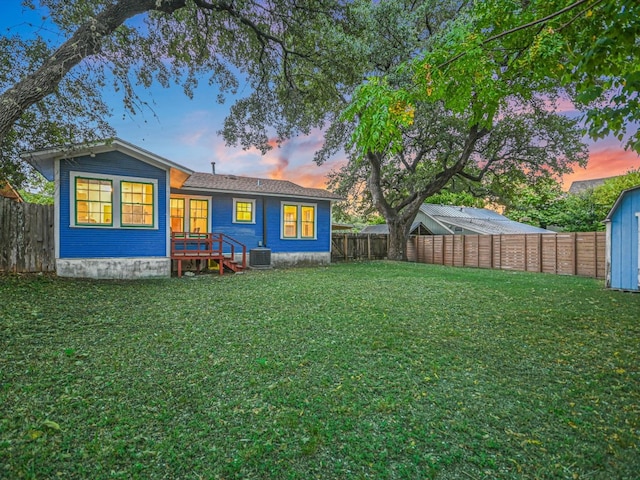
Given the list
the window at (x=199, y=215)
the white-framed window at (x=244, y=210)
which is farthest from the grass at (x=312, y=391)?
the white-framed window at (x=244, y=210)

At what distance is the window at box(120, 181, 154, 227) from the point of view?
931 cm

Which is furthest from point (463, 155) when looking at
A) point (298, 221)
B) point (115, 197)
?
point (115, 197)

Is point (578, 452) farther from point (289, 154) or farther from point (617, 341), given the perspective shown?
point (289, 154)

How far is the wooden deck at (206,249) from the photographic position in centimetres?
1057

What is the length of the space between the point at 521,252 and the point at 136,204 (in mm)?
14486

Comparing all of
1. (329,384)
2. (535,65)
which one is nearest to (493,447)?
(329,384)

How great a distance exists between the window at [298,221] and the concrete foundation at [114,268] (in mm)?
5388

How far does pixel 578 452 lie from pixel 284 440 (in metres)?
2.04

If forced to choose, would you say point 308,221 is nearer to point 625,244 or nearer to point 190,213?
point 190,213

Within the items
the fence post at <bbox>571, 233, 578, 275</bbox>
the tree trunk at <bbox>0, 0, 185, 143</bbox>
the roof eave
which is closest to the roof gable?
the roof eave

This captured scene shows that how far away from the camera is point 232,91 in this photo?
1084cm

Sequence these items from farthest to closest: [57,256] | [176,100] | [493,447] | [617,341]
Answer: [176,100] < [57,256] < [617,341] < [493,447]

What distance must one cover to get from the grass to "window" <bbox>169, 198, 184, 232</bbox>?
611 cm

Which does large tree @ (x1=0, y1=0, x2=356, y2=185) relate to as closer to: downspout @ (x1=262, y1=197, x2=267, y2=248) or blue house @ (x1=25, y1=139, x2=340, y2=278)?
blue house @ (x1=25, y1=139, x2=340, y2=278)
